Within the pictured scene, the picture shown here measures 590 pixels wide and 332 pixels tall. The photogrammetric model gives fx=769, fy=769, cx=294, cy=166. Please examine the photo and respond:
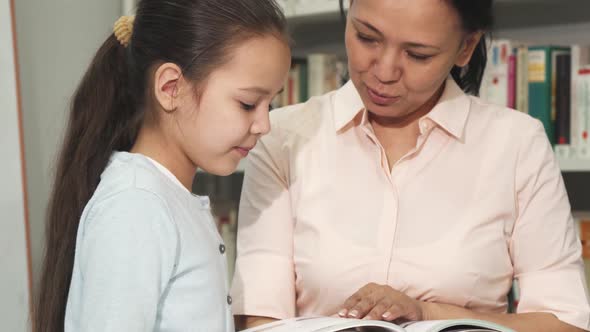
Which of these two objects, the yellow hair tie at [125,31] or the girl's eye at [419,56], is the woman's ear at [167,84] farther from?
the girl's eye at [419,56]

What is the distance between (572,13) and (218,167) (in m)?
Answer: 1.26

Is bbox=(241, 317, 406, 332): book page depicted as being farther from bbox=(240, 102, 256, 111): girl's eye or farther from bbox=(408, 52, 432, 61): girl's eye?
bbox=(408, 52, 432, 61): girl's eye

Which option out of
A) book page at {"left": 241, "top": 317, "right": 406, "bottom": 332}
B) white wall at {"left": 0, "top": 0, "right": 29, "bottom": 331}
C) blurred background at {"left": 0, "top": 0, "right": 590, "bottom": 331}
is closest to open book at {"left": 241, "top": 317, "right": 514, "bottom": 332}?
book page at {"left": 241, "top": 317, "right": 406, "bottom": 332}

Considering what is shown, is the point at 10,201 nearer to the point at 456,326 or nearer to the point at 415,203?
the point at 415,203

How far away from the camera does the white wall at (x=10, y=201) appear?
1706mm

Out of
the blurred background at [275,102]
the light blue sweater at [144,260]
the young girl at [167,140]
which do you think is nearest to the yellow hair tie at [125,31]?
the young girl at [167,140]

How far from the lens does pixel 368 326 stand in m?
0.88

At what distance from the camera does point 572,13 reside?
6.19ft

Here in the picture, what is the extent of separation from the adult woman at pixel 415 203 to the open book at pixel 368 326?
18 centimetres

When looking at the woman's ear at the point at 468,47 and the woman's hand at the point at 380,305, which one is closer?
the woman's hand at the point at 380,305

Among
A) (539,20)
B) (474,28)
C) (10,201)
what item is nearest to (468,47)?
(474,28)

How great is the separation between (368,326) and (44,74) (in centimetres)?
139

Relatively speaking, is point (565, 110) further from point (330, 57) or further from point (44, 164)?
point (44, 164)

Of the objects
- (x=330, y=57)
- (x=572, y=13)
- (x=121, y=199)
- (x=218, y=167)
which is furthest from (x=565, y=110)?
(x=121, y=199)
